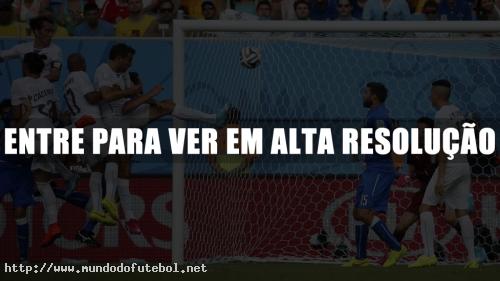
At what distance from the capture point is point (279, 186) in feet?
33.5

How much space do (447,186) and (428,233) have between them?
0.45 metres

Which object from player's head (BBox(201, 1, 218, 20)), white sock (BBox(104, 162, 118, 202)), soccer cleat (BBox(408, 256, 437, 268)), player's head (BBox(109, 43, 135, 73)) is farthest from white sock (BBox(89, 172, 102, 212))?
soccer cleat (BBox(408, 256, 437, 268))

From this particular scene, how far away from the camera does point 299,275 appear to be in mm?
7914

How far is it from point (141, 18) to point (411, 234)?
11.9ft

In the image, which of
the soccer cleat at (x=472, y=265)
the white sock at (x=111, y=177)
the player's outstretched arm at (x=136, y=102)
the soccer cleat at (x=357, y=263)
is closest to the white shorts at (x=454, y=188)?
the soccer cleat at (x=472, y=265)

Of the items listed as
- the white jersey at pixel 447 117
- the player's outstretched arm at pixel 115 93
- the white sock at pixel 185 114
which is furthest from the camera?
the player's outstretched arm at pixel 115 93

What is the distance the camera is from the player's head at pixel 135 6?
1120 centimetres

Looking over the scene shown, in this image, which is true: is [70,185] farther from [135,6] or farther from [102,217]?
[135,6]

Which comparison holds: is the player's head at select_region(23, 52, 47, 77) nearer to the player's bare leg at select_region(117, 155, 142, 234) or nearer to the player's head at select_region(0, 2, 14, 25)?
the player's bare leg at select_region(117, 155, 142, 234)

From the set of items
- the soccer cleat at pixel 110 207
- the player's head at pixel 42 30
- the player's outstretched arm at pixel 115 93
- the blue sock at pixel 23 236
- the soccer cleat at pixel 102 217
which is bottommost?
the blue sock at pixel 23 236

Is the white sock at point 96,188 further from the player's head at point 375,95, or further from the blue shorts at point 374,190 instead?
the player's head at point 375,95

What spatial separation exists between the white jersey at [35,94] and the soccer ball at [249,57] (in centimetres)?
200

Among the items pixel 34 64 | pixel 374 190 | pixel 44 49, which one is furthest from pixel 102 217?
pixel 374 190

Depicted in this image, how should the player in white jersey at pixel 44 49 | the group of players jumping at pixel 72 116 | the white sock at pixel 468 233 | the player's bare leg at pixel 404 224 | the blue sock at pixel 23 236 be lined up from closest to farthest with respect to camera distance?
the white sock at pixel 468 233
the group of players jumping at pixel 72 116
the player's bare leg at pixel 404 224
the blue sock at pixel 23 236
the player in white jersey at pixel 44 49
